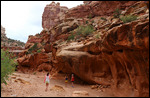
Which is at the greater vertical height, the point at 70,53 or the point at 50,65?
the point at 70,53

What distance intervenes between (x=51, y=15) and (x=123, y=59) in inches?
2424

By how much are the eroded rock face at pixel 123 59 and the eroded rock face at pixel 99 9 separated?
22.0m

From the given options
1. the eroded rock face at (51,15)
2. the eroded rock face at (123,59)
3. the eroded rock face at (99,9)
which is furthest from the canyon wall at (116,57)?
the eroded rock face at (51,15)

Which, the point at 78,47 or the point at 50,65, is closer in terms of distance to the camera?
the point at 78,47

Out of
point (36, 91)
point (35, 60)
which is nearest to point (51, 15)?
point (35, 60)

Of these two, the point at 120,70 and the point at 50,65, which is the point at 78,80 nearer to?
the point at 120,70

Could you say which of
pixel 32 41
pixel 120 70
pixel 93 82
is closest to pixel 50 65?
→ pixel 93 82

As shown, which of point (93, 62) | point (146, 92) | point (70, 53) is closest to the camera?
point (146, 92)

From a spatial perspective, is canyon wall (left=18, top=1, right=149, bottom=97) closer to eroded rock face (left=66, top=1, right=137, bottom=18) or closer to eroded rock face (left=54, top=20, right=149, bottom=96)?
eroded rock face (left=54, top=20, right=149, bottom=96)

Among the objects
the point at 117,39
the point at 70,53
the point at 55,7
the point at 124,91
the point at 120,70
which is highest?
the point at 55,7

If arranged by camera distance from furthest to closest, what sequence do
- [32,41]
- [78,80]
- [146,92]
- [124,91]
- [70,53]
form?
[32,41]
[78,80]
[70,53]
[124,91]
[146,92]

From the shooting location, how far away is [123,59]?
25.0 ft

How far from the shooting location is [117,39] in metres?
6.93

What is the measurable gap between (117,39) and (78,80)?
887cm
